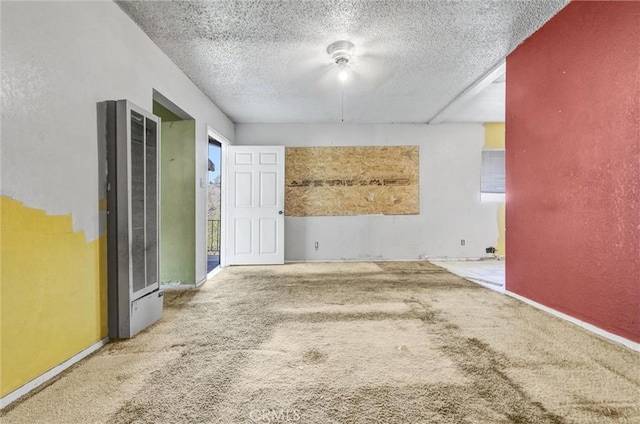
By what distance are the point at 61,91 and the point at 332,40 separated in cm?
214

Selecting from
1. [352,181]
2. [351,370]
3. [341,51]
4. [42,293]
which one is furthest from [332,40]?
[352,181]

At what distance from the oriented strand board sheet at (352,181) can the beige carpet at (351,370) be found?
2780 millimetres

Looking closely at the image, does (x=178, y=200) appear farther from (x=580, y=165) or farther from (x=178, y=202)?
(x=580, y=165)

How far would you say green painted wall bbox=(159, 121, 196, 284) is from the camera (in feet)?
12.4

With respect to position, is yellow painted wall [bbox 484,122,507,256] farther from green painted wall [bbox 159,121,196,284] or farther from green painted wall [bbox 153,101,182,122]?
green painted wall [bbox 153,101,182,122]

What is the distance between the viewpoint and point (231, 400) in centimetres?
148

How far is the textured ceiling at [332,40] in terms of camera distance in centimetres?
237

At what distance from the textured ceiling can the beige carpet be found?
8.33ft

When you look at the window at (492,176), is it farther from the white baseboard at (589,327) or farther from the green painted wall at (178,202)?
the green painted wall at (178,202)

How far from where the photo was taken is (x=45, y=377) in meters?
1.65

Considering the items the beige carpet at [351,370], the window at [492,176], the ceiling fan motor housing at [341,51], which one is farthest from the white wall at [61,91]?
the window at [492,176]

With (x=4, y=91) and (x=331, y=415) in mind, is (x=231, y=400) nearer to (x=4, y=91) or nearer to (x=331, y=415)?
(x=331, y=415)

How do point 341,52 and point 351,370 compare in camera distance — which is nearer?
point 351,370

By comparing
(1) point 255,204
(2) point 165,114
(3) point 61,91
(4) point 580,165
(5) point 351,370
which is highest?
(2) point 165,114
